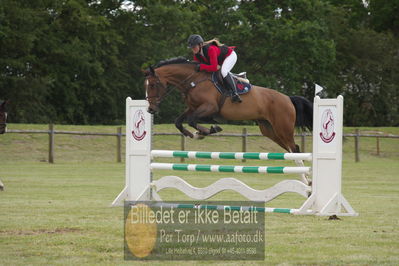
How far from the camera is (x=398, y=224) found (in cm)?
730

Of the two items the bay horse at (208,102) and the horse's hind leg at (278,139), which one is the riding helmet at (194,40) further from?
the horse's hind leg at (278,139)

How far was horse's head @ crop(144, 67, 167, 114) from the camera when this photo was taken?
8.82 m

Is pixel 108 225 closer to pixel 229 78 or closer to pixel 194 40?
pixel 194 40

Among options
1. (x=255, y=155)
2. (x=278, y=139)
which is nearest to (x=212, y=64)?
(x=278, y=139)

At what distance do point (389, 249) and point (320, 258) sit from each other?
2.43ft

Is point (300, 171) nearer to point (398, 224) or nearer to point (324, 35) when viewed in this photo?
point (398, 224)

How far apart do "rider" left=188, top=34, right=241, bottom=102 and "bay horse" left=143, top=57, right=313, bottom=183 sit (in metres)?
0.11

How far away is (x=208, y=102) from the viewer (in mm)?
9289

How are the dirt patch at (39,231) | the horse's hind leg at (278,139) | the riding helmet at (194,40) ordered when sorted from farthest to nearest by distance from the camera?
the horse's hind leg at (278,139) → the riding helmet at (194,40) → the dirt patch at (39,231)

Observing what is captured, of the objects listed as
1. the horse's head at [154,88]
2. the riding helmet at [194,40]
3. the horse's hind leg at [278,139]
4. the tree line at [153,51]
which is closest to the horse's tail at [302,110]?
the horse's hind leg at [278,139]

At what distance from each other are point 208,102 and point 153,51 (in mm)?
25338

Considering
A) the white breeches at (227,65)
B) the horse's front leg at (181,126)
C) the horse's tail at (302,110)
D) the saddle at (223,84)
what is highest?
the white breeches at (227,65)

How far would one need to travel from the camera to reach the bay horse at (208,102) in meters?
9.06

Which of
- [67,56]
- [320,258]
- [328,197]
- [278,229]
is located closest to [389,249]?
[320,258]
